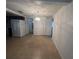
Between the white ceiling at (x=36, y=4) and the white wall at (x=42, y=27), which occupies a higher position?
the white ceiling at (x=36, y=4)

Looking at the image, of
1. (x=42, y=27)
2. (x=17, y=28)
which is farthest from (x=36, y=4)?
(x=42, y=27)

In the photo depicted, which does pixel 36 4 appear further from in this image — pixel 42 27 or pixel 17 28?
pixel 42 27

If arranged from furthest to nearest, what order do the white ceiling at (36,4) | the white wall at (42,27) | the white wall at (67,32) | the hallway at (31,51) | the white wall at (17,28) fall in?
the white wall at (42,27)
the white wall at (17,28)
the hallway at (31,51)
the white ceiling at (36,4)
the white wall at (67,32)

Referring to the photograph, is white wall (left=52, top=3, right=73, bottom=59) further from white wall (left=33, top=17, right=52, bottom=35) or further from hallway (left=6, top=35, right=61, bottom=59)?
white wall (left=33, top=17, right=52, bottom=35)

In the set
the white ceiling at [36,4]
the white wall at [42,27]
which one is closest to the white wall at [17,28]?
the white wall at [42,27]

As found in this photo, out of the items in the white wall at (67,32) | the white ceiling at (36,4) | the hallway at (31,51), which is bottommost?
the hallway at (31,51)

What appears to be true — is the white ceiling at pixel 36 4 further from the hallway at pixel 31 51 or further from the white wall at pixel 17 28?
the white wall at pixel 17 28
